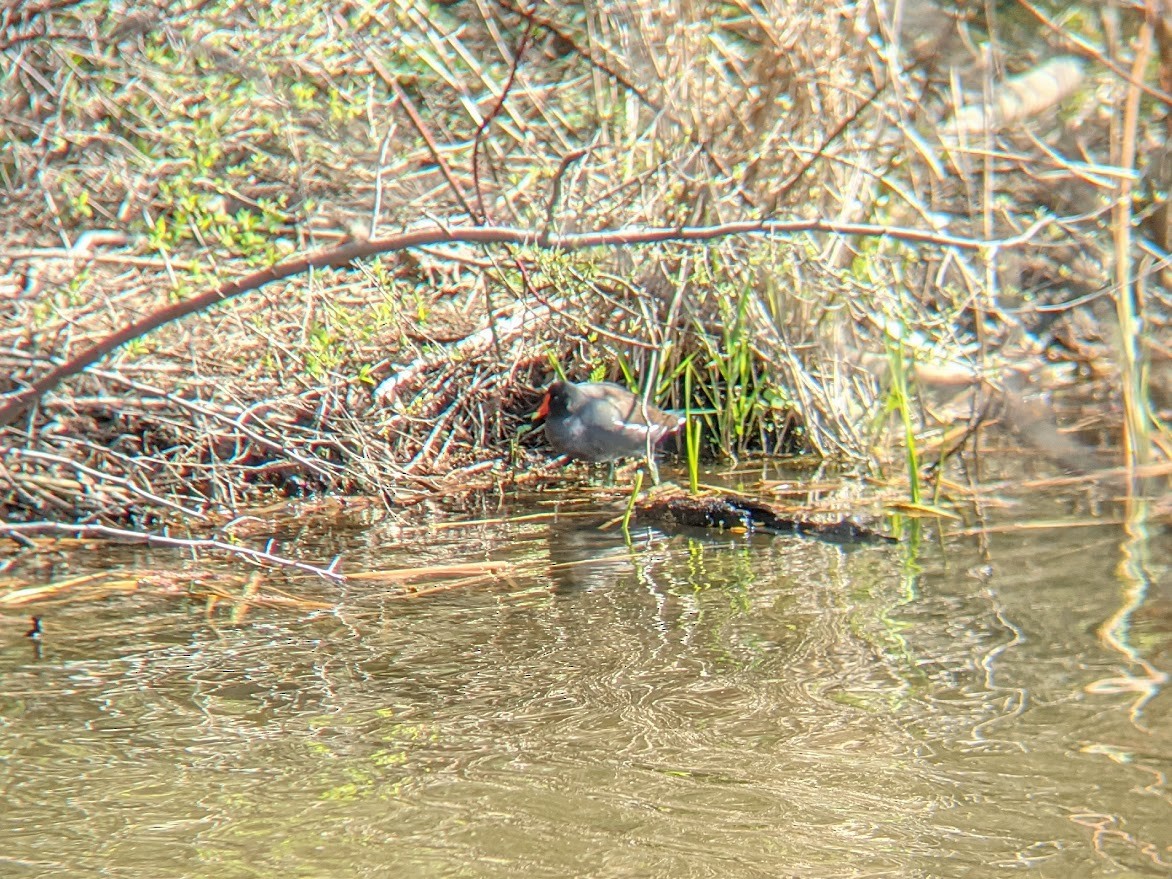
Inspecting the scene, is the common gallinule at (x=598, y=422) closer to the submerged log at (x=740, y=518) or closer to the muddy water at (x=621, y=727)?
the submerged log at (x=740, y=518)

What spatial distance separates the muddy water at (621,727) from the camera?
2.41 m

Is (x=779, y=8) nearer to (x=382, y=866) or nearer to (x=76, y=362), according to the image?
(x=76, y=362)

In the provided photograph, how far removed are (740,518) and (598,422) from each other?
94 cm

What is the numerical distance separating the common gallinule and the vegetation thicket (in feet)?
0.78

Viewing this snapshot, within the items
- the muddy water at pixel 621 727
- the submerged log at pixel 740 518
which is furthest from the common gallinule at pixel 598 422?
the muddy water at pixel 621 727

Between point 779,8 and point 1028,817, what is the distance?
12.6 feet

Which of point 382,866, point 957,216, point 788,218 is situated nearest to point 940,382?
point 788,218

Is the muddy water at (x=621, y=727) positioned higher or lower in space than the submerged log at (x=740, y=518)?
lower

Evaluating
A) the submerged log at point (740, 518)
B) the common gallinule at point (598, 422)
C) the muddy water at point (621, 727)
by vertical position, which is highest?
the common gallinule at point (598, 422)

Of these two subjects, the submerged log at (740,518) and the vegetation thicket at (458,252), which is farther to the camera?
the vegetation thicket at (458,252)

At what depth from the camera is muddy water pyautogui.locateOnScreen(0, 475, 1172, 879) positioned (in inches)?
94.7

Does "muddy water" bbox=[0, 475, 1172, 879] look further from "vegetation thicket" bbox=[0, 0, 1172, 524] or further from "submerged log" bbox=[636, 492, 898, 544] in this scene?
"vegetation thicket" bbox=[0, 0, 1172, 524]

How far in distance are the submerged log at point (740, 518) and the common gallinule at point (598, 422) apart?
49 cm

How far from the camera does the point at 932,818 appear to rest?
8.09ft
